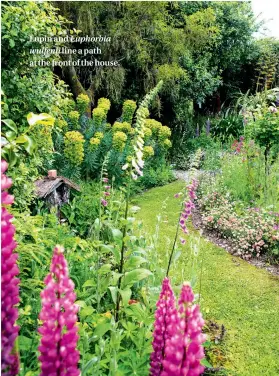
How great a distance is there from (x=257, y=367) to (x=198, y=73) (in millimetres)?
8663

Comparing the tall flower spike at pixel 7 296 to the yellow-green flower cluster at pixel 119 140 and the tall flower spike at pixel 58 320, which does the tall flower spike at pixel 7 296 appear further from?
the yellow-green flower cluster at pixel 119 140

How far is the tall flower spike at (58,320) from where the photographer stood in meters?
0.76

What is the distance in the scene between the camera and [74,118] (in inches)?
264

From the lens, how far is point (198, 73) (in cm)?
1067

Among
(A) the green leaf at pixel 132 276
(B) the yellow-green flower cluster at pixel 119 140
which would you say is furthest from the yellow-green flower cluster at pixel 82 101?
(A) the green leaf at pixel 132 276

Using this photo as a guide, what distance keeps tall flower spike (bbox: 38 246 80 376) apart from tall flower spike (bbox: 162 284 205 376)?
179mm

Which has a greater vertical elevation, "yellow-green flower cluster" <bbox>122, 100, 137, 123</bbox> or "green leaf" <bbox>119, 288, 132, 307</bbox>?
"yellow-green flower cluster" <bbox>122, 100, 137, 123</bbox>

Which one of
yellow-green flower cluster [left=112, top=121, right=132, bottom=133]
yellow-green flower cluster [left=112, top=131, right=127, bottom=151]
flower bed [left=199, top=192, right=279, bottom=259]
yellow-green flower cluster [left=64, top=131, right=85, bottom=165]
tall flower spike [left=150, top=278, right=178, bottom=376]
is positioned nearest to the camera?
tall flower spike [left=150, top=278, right=178, bottom=376]

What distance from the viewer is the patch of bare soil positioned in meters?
4.59

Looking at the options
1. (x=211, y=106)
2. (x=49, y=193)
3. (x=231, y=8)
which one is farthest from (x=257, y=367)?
(x=211, y=106)

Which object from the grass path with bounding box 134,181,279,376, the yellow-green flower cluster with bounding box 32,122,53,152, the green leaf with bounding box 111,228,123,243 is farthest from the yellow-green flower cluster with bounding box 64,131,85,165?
the green leaf with bounding box 111,228,123,243

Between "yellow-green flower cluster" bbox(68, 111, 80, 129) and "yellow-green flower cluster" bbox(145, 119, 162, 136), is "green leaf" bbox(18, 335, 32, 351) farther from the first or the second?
"yellow-green flower cluster" bbox(145, 119, 162, 136)

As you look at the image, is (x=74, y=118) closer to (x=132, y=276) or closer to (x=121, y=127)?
(x=121, y=127)

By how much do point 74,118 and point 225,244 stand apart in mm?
3070
